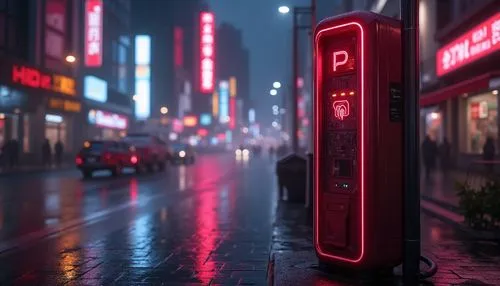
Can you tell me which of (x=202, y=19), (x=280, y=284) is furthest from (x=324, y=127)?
(x=202, y=19)

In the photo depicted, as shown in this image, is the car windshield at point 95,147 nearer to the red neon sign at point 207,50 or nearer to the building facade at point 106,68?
the building facade at point 106,68

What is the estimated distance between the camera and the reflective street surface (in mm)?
7617

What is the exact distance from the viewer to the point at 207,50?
304ft

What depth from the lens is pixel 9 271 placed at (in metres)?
7.88

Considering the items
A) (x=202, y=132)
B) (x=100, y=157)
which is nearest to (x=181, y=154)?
(x=100, y=157)

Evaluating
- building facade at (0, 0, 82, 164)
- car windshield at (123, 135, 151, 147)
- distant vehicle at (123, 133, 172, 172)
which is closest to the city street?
distant vehicle at (123, 133, 172, 172)

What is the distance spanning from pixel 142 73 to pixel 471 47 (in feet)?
248

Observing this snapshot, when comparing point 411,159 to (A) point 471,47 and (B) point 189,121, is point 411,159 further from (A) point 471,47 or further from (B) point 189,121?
(B) point 189,121

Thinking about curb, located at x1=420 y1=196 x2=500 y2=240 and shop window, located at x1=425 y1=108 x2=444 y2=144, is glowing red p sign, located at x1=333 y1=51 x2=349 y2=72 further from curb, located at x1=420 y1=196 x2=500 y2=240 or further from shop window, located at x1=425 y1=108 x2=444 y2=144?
shop window, located at x1=425 y1=108 x2=444 y2=144

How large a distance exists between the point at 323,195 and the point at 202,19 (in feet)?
274

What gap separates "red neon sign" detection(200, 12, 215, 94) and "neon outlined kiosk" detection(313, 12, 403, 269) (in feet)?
271

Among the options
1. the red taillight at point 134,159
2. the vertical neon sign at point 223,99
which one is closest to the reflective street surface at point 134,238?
the red taillight at point 134,159

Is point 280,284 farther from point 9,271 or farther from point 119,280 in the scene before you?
point 9,271

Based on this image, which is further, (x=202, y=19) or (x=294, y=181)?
(x=202, y=19)
